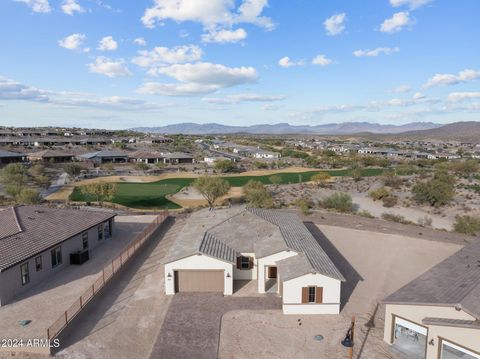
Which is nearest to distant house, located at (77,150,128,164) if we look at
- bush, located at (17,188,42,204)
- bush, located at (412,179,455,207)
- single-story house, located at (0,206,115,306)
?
bush, located at (17,188,42,204)

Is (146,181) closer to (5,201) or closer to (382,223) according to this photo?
(5,201)

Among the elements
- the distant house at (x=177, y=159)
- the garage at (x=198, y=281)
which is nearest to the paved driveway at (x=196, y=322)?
the garage at (x=198, y=281)

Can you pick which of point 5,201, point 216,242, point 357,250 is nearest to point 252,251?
point 216,242

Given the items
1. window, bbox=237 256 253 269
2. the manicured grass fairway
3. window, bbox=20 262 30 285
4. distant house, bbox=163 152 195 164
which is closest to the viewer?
window, bbox=20 262 30 285

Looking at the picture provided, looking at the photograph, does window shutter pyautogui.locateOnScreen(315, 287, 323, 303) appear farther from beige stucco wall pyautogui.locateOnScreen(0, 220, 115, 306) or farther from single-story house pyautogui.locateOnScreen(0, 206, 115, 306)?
beige stucco wall pyautogui.locateOnScreen(0, 220, 115, 306)

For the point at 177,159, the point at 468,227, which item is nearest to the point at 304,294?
the point at 468,227

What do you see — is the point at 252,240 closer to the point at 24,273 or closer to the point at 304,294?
the point at 304,294
